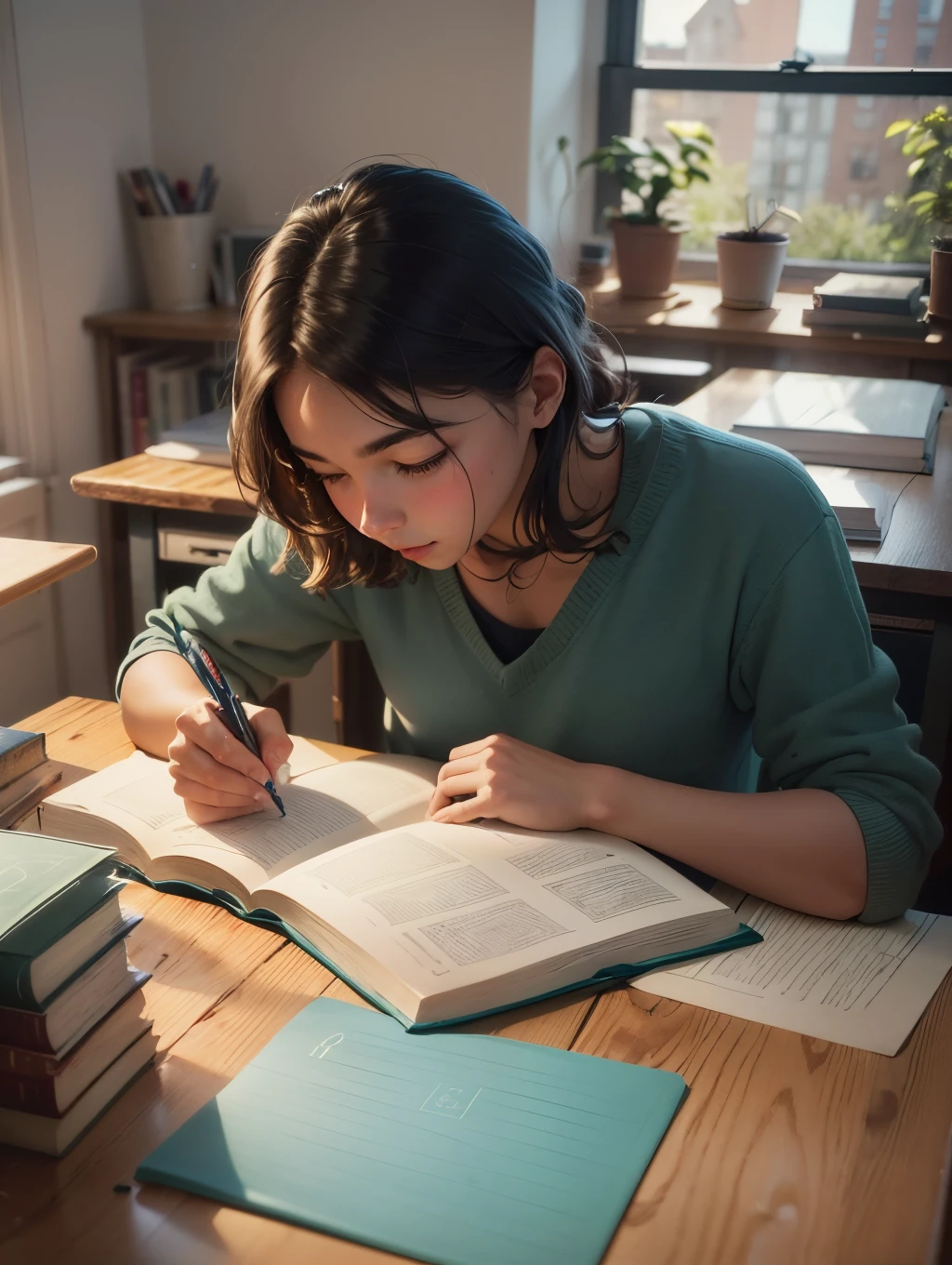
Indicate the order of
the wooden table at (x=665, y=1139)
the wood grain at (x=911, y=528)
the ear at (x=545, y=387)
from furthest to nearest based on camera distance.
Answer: the wood grain at (x=911, y=528), the ear at (x=545, y=387), the wooden table at (x=665, y=1139)

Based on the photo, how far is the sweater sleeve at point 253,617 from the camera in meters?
1.29

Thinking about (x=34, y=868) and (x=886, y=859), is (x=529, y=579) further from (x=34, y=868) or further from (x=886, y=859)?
(x=34, y=868)

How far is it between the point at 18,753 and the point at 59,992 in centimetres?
40

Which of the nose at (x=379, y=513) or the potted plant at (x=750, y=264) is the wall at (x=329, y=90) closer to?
the potted plant at (x=750, y=264)

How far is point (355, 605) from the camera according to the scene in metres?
Result: 1.30

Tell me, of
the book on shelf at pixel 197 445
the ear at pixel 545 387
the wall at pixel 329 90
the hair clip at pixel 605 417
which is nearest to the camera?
the ear at pixel 545 387

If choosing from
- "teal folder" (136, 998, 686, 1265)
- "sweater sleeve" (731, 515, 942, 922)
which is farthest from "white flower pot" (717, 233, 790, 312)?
"teal folder" (136, 998, 686, 1265)

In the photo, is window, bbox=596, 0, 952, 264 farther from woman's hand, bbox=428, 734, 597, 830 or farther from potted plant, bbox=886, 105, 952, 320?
woman's hand, bbox=428, 734, 597, 830

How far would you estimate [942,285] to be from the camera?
2354 mm

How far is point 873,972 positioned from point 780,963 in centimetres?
6

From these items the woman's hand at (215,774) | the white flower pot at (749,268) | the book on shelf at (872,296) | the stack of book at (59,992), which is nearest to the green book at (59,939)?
the stack of book at (59,992)

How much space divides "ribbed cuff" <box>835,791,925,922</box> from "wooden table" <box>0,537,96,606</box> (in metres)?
0.75

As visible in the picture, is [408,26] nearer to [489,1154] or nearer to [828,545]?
[828,545]

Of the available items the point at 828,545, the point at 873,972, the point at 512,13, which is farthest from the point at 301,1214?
the point at 512,13
